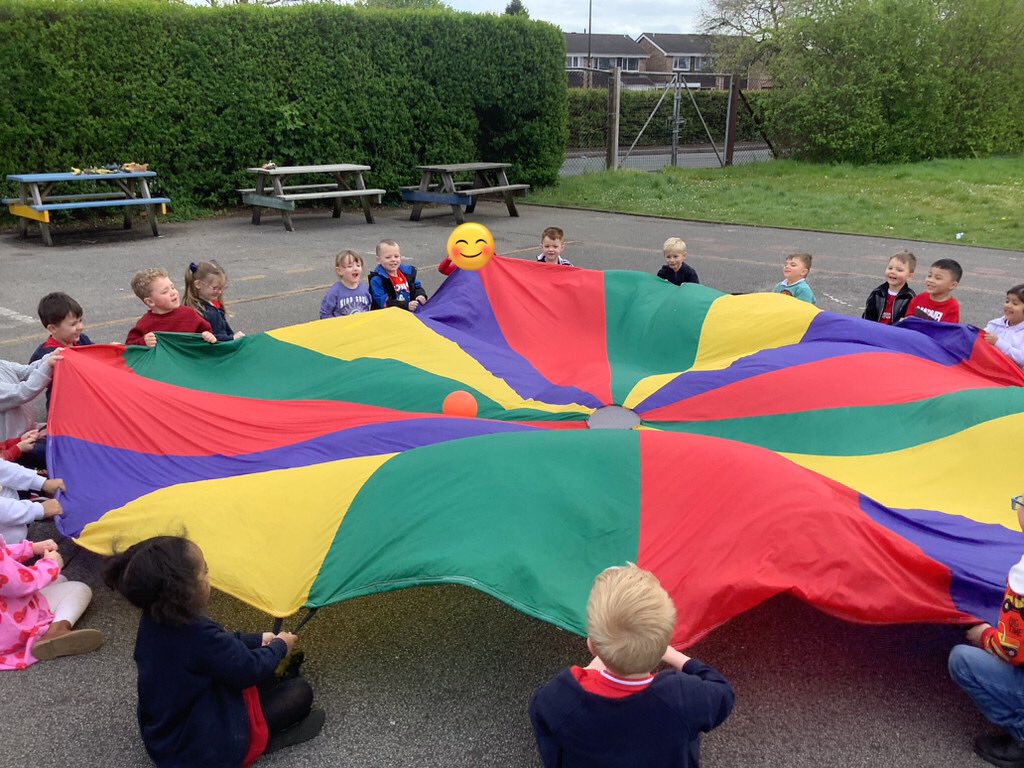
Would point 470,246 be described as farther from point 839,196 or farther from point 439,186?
point 839,196

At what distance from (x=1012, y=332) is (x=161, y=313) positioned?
438 centimetres

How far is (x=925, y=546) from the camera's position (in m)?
2.62

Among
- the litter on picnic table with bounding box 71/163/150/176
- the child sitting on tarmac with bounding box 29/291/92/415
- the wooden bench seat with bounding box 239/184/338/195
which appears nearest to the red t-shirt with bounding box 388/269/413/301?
the child sitting on tarmac with bounding box 29/291/92/415

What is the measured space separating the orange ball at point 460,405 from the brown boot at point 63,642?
1.65 meters

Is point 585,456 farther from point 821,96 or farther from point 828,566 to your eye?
point 821,96

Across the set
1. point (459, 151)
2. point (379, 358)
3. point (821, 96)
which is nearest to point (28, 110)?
point (459, 151)

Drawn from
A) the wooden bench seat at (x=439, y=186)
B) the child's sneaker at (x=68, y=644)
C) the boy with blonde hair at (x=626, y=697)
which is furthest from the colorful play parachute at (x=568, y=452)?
the wooden bench seat at (x=439, y=186)

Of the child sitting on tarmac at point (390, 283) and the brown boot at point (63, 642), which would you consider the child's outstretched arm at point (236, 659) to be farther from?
the child sitting on tarmac at point (390, 283)

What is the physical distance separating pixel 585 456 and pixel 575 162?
16.2 m

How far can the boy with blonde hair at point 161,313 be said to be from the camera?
4.28 m

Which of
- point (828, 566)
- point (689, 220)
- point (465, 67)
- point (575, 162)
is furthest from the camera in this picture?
point (575, 162)

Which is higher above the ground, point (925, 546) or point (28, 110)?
point (28, 110)

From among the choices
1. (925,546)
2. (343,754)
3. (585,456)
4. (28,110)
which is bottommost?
(343,754)

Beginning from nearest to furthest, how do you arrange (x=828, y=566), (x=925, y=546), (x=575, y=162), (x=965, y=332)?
(x=828, y=566), (x=925, y=546), (x=965, y=332), (x=575, y=162)
